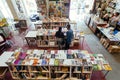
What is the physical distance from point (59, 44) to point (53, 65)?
1.96 m

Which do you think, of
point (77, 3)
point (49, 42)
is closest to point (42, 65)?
point (49, 42)

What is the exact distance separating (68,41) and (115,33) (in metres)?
2.83

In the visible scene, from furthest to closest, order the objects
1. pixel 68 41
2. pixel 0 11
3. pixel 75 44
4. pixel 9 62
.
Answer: pixel 0 11 < pixel 75 44 < pixel 68 41 < pixel 9 62

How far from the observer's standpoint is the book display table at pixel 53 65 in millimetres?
3020

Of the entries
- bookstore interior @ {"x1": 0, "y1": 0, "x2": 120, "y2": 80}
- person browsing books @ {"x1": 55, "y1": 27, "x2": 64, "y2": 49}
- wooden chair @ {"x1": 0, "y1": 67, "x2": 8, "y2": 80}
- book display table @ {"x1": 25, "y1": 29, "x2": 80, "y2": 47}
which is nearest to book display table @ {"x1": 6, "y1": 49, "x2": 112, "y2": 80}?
bookstore interior @ {"x1": 0, "y1": 0, "x2": 120, "y2": 80}

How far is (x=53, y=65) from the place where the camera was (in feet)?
9.77

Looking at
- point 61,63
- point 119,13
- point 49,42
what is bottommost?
point 49,42

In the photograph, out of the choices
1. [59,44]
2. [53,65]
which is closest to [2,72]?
[53,65]

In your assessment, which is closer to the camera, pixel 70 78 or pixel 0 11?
pixel 70 78

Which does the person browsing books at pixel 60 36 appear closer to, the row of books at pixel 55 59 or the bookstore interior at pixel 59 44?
the bookstore interior at pixel 59 44

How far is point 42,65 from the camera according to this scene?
3.01 meters

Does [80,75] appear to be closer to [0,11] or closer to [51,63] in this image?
[51,63]

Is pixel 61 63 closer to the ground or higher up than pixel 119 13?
closer to the ground

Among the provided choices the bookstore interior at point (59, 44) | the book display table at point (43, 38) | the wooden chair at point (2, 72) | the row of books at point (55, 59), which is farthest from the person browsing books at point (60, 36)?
the wooden chair at point (2, 72)
